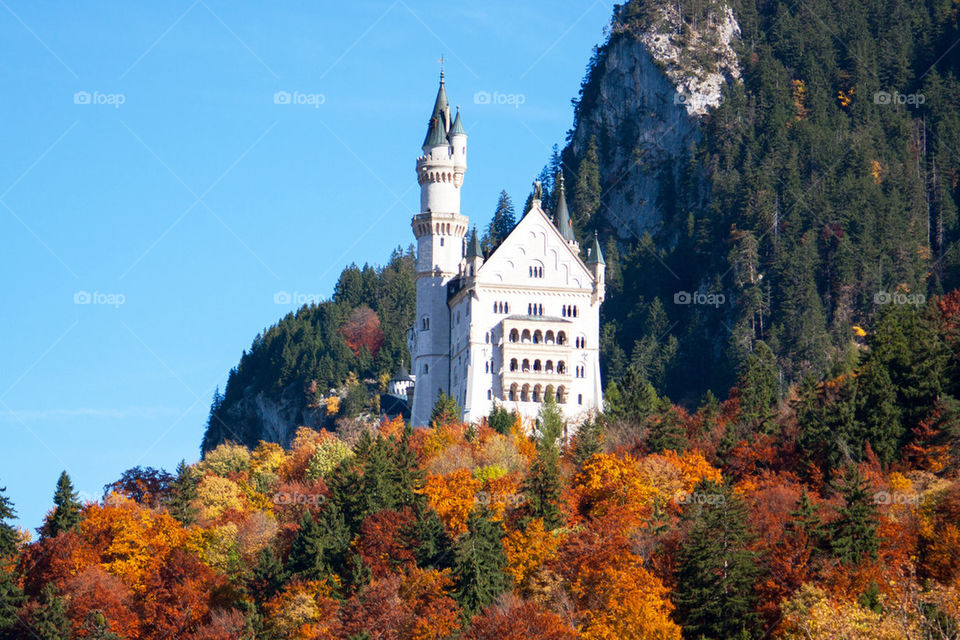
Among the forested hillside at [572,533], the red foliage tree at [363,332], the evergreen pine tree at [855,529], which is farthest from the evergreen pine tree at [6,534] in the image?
the red foliage tree at [363,332]

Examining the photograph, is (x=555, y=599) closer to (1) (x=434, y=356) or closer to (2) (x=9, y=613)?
(2) (x=9, y=613)

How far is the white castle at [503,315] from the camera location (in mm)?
111875

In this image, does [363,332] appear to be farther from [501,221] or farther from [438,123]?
[438,123]

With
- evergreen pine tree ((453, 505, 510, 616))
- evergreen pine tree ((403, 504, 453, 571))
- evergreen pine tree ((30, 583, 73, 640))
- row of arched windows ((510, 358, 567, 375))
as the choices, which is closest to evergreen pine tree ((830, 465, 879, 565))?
evergreen pine tree ((453, 505, 510, 616))

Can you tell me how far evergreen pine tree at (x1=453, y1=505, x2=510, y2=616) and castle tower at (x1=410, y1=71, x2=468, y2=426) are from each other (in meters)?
40.5

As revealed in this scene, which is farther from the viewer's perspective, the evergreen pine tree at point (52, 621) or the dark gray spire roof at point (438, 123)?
the dark gray spire roof at point (438, 123)

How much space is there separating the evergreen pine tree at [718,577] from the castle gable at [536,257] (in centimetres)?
4098

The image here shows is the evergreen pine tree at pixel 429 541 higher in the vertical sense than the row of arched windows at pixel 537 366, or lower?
lower

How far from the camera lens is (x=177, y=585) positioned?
84.2 m

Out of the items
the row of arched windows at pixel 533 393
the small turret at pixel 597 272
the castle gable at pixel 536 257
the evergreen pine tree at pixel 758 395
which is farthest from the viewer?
Result: the small turret at pixel 597 272

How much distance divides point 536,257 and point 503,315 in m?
4.59

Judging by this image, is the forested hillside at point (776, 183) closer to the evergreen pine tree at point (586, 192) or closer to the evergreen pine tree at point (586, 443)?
the evergreen pine tree at point (586, 192)

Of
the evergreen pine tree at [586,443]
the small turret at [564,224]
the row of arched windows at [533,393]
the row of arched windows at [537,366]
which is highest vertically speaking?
the small turret at [564,224]

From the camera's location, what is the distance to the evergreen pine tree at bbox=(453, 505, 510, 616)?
74.4 meters
